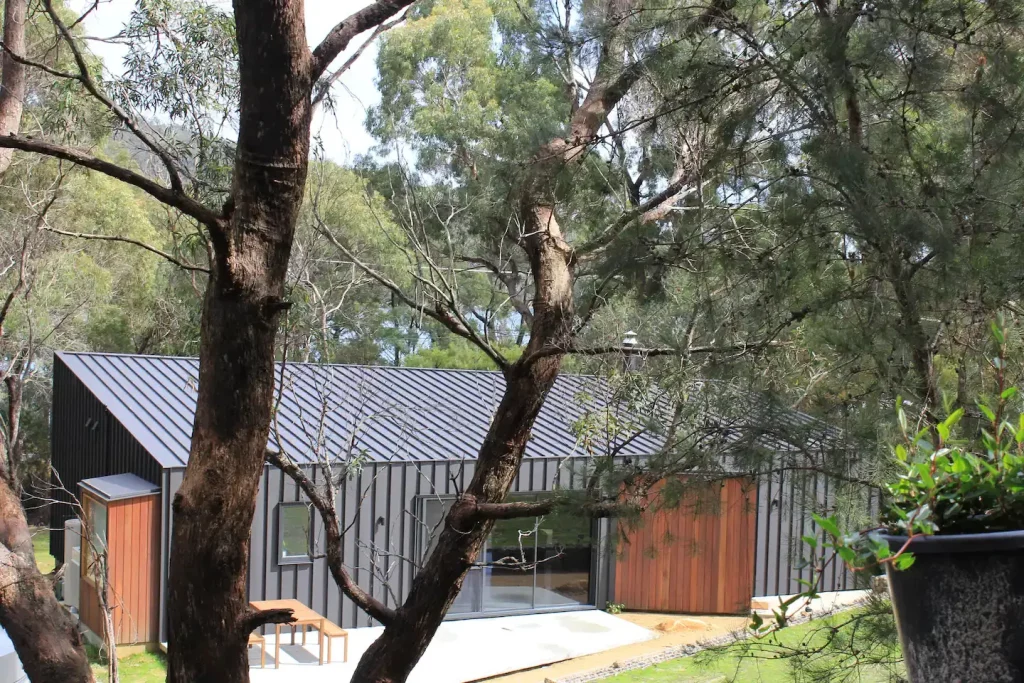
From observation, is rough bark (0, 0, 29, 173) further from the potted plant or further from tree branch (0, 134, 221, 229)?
the potted plant

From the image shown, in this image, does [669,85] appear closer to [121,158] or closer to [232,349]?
[232,349]

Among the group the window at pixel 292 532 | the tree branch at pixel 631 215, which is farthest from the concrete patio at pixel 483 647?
the tree branch at pixel 631 215

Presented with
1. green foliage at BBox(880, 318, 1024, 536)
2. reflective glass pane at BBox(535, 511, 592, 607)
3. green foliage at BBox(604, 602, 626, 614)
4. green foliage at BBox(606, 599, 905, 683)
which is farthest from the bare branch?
green foliage at BBox(604, 602, 626, 614)

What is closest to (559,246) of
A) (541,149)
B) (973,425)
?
(541,149)

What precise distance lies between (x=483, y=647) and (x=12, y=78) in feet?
23.0

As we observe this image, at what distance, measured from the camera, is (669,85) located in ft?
13.9

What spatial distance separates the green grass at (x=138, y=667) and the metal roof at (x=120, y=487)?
1566mm

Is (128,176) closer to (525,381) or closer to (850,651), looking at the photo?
(525,381)

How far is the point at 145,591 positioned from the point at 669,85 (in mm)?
7962

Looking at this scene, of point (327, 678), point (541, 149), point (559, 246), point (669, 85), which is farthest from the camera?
point (327, 678)

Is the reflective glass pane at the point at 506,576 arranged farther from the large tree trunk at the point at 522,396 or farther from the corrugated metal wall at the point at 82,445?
the large tree trunk at the point at 522,396

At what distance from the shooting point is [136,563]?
955 cm

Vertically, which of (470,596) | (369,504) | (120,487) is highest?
(120,487)

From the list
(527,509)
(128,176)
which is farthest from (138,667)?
(128,176)
